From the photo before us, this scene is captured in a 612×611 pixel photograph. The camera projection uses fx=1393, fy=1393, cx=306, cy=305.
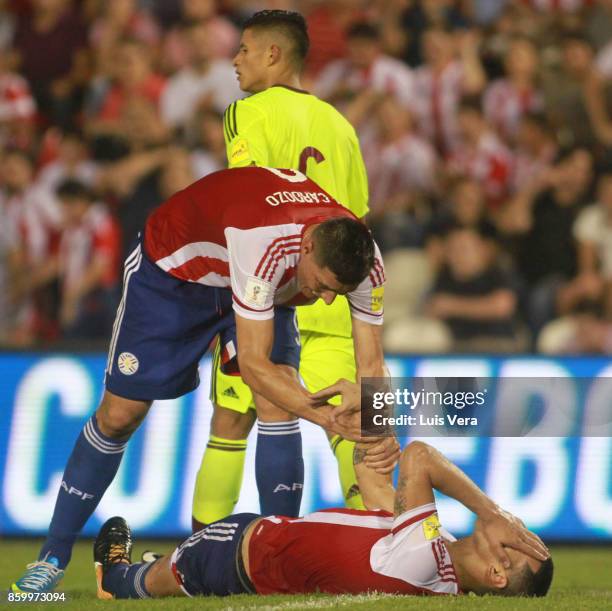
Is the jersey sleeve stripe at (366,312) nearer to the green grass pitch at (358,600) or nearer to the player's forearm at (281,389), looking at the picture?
the player's forearm at (281,389)

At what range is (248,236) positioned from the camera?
562 centimetres

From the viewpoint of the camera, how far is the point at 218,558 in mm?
5703

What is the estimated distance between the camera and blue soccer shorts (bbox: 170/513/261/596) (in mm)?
5699

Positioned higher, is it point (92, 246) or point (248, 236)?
point (92, 246)

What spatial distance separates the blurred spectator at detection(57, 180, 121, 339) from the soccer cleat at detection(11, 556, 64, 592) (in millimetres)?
4377

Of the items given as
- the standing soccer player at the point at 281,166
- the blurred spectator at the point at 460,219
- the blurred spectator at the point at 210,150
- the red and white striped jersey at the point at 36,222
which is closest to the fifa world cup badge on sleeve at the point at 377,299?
the standing soccer player at the point at 281,166

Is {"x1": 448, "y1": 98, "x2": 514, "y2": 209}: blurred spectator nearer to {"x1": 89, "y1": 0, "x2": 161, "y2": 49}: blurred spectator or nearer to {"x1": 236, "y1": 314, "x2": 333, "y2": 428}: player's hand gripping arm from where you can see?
{"x1": 89, "y1": 0, "x2": 161, "y2": 49}: blurred spectator

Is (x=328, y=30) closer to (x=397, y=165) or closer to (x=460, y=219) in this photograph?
(x=397, y=165)

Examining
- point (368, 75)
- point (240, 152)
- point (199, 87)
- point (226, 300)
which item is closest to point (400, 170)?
point (368, 75)

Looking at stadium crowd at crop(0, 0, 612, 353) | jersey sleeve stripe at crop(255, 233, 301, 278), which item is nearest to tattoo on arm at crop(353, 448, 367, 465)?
jersey sleeve stripe at crop(255, 233, 301, 278)

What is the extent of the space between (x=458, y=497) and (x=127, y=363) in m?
1.64

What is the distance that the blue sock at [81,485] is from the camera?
6430 mm

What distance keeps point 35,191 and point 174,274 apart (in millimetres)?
6474
